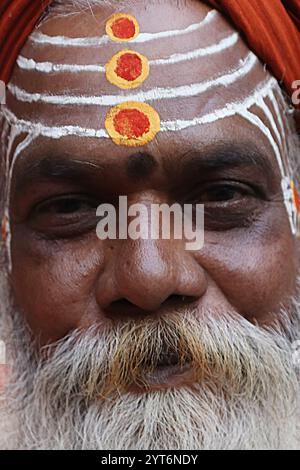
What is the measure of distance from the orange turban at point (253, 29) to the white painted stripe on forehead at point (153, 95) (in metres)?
0.07

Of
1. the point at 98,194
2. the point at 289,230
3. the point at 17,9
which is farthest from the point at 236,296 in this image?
the point at 17,9

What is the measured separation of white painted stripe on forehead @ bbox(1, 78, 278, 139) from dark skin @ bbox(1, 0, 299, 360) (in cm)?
1

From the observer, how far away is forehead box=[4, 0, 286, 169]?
2109mm

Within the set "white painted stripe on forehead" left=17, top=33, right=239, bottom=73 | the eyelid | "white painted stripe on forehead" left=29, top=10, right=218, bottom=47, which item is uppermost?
"white painted stripe on forehead" left=29, top=10, right=218, bottom=47

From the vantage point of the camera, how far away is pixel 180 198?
7.00 feet

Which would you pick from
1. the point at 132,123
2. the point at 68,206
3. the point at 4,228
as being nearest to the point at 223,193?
the point at 132,123

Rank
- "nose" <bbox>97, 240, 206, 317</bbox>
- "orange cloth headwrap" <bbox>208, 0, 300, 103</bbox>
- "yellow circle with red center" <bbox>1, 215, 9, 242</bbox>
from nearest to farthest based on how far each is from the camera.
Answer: "nose" <bbox>97, 240, 206, 317</bbox> < "orange cloth headwrap" <bbox>208, 0, 300, 103</bbox> < "yellow circle with red center" <bbox>1, 215, 9, 242</bbox>

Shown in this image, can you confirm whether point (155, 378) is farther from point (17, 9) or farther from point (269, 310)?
point (17, 9)

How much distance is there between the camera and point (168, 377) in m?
2.06

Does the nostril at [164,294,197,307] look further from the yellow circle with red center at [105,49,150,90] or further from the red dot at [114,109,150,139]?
the yellow circle with red center at [105,49,150,90]

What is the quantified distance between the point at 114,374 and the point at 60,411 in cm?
23

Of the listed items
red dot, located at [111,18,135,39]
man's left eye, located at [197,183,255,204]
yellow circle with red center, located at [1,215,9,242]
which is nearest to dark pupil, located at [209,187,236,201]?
man's left eye, located at [197,183,255,204]

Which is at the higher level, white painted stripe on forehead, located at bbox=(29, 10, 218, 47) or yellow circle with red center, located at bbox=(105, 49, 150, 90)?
white painted stripe on forehead, located at bbox=(29, 10, 218, 47)

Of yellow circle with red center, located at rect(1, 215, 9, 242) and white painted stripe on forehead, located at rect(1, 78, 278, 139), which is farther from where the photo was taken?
yellow circle with red center, located at rect(1, 215, 9, 242)
